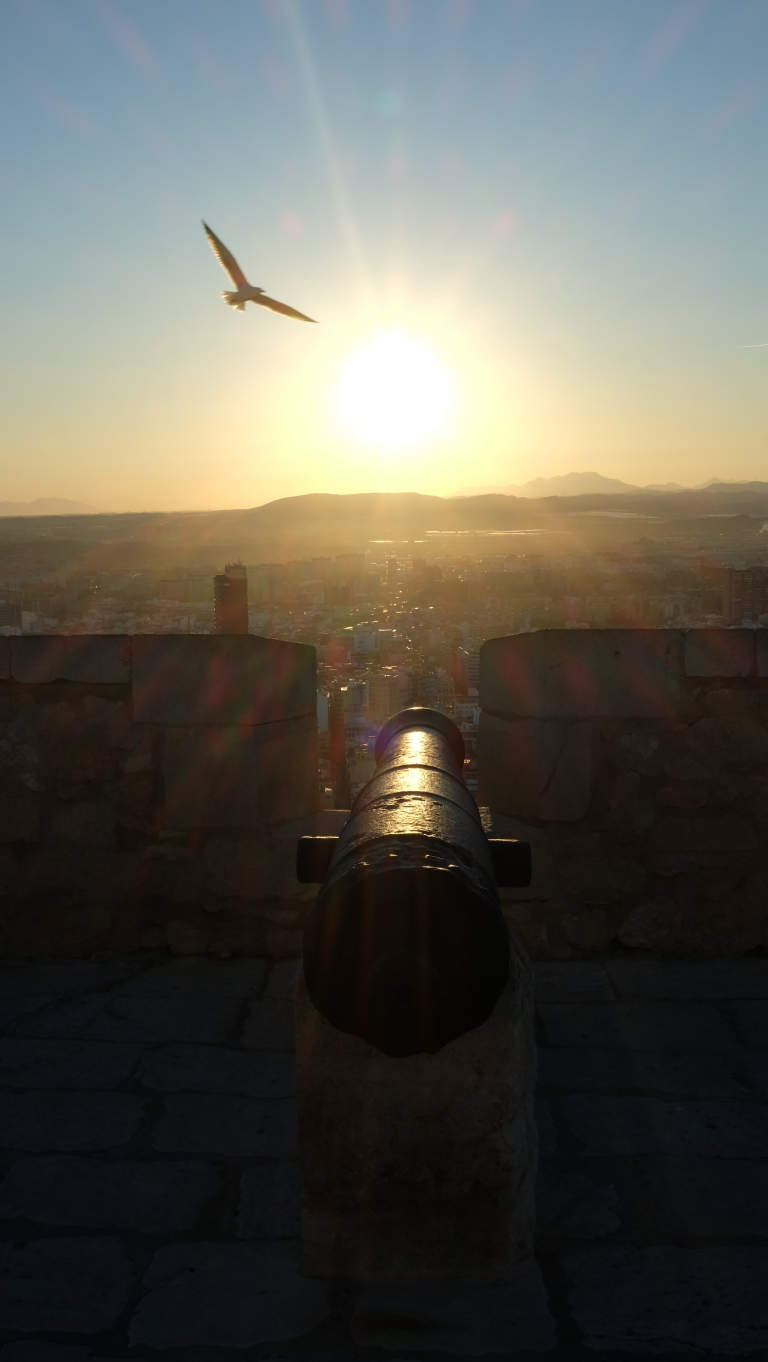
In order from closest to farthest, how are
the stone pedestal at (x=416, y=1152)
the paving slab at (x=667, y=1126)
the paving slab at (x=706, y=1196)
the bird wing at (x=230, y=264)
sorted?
1. the stone pedestal at (x=416, y=1152)
2. the paving slab at (x=706, y=1196)
3. the paving slab at (x=667, y=1126)
4. the bird wing at (x=230, y=264)

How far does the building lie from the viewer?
19.7ft

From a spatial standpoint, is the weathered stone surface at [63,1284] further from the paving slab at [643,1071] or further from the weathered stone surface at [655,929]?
the weathered stone surface at [655,929]

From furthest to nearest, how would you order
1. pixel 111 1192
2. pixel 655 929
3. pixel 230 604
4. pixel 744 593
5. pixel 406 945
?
pixel 744 593, pixel 230 604, pixel 655 929, pixel 111 1192, pixel 406 945

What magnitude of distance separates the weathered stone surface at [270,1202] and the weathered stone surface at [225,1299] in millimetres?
76

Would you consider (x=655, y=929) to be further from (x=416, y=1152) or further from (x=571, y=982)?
(x=416, y=1152)

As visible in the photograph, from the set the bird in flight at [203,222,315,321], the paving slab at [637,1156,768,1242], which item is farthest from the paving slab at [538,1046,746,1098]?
the bird in flight at [203,222,315,321]

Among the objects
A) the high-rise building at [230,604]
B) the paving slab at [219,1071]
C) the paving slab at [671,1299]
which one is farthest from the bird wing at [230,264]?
the paving slab at [671,1299]

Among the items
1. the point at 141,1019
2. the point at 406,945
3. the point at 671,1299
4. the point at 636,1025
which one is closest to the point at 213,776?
the point at 141,1019

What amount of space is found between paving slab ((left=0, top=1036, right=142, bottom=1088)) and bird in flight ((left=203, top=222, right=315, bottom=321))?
4.96 meters

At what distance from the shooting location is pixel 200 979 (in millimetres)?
4523

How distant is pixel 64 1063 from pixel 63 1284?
125cm

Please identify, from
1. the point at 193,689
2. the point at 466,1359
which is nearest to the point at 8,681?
the point at 193,689

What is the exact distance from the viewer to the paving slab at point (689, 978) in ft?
14.2

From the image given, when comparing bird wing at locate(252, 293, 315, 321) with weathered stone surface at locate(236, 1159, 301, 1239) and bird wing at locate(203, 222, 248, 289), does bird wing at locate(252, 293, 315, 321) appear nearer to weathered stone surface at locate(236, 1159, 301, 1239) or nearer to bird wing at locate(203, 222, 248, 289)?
bird wing at locate(203, 222, 248, 289)
